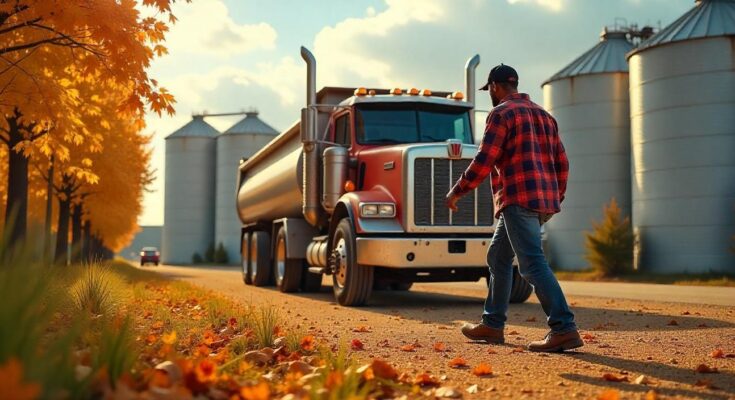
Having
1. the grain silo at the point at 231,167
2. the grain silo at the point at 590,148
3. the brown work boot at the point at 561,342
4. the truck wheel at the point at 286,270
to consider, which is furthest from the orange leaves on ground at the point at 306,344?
the grain silo at the point at 231,167

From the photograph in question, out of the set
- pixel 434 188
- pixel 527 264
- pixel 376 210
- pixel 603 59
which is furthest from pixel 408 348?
pixel 603 59

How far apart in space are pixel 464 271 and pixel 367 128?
258cm

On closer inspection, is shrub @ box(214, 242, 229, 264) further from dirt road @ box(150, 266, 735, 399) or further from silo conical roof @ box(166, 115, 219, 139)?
dirt road @ box(150, 266, 735, 399)

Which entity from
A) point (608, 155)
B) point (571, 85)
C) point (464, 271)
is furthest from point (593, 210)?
point (464, 271)

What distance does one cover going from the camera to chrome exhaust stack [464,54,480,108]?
1269cm

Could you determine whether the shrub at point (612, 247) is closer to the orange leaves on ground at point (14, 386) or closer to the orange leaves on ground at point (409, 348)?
the orange leaves on ground at point (409, 348)

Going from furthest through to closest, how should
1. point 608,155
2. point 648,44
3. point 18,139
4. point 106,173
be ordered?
point 608,155 < point 648,44 < point 106,173 < point 18,139

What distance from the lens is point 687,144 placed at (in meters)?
28.7

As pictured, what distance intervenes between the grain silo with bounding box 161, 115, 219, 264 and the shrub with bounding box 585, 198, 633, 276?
43.3 m

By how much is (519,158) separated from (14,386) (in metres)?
4.45

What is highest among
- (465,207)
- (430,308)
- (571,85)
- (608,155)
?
(571,85)

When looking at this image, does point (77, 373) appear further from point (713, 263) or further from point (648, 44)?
point (648, 44)

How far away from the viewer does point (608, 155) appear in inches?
1384

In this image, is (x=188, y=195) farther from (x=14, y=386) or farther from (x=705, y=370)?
(x=14, y=386)
